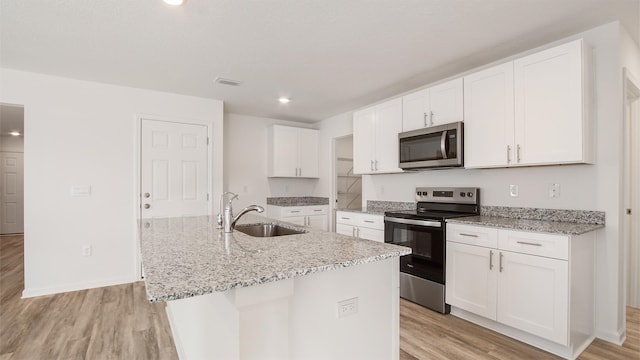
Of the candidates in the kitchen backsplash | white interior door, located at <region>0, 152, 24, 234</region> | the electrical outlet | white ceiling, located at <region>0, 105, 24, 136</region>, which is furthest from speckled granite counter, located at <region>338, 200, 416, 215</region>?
white interior door, located at <region>0, 152, 24, 234</region>

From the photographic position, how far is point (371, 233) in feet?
11.4

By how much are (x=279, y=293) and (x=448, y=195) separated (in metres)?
2.55

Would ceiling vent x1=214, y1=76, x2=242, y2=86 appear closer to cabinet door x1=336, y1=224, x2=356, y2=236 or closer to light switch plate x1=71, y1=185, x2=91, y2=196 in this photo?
light switch plate x1=71, y1=185, x2=91, y2=196

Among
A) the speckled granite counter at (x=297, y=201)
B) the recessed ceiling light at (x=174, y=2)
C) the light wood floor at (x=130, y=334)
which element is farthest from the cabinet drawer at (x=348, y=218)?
the recessed ceiling light at (x=174, y=2)

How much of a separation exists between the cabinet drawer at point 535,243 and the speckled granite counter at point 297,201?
3175 millimetres

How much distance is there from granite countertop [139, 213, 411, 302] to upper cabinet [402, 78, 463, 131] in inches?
73.2

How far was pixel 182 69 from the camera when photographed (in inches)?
120

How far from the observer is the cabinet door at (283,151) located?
5.03 meters

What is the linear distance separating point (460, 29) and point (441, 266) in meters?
1.92

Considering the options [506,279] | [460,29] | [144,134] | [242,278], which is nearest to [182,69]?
[144,134]

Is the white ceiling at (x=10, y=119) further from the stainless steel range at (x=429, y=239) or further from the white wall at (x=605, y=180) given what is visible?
the white wall at (x=605, y=180)

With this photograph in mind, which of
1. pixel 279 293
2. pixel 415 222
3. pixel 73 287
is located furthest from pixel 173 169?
pixel 279 293

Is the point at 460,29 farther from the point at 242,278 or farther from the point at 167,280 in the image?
the point at 167,280

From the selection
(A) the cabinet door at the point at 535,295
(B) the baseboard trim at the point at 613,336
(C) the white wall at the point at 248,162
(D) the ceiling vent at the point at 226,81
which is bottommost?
(B) the baseboard trim at the point at 613,336
